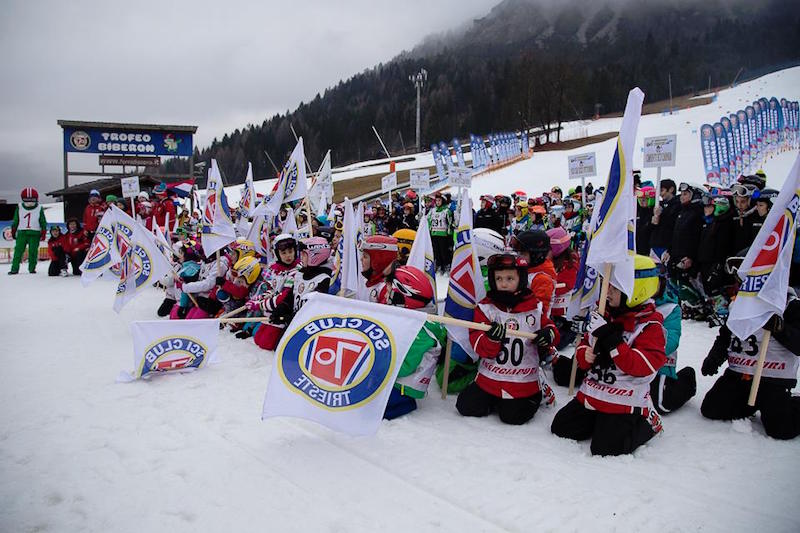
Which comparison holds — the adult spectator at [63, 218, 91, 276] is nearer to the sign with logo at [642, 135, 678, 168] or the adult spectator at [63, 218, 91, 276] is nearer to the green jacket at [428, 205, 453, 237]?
the green jacket at [428, 205, 453, 237]

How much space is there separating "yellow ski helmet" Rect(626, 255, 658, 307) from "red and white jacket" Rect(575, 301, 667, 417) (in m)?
0.07

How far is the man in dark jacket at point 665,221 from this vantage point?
325 inches

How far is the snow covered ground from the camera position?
9.26 ft

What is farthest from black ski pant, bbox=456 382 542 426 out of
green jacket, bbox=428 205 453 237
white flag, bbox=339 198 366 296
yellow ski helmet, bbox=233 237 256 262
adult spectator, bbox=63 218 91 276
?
adult spectator, bbox=63 218 91 276

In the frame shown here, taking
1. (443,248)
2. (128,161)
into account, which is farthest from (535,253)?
(128,161)

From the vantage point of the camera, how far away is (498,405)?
13.9 ft

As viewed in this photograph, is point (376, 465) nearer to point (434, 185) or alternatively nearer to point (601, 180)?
point (601, 180)

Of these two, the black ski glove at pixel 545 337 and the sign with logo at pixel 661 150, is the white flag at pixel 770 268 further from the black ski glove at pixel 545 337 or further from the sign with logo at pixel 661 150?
the sign with logo at pixel 661 150

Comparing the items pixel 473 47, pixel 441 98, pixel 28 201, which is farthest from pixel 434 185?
pixel 473 47

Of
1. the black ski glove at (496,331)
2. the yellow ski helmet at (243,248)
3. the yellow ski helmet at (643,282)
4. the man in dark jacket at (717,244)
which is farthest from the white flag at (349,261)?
the man in dark jacket at (717,244)

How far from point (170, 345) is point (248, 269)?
2267 millimetres

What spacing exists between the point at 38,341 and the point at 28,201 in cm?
947

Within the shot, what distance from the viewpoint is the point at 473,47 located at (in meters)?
172

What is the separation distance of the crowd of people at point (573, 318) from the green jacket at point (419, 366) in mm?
12
